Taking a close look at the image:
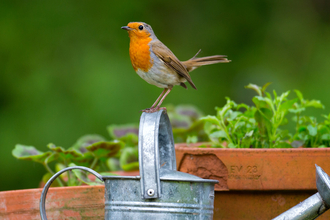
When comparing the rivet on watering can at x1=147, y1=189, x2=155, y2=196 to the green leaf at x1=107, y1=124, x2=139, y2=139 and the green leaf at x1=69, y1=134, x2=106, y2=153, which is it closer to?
the green leaf at x1=69, y1=134, x2=106, y2=153

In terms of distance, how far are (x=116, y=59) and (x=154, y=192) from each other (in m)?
3.75

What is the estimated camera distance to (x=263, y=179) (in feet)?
4.37

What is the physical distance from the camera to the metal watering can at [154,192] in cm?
103

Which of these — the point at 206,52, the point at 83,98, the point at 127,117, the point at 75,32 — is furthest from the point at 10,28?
the point at 206,52

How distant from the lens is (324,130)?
1594mm

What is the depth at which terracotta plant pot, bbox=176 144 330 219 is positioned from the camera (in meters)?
1.33

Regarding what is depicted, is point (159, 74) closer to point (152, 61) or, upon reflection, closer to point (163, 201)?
point (152, 61)

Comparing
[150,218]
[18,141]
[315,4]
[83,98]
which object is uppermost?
[315,4]

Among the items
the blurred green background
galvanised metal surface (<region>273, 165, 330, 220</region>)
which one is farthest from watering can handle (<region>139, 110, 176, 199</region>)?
the blurred green background

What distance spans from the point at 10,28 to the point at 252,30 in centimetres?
288

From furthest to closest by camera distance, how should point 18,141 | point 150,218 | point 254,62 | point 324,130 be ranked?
1. point 254,62
2. point 18,141
3. point 324,130
4. point 150,218

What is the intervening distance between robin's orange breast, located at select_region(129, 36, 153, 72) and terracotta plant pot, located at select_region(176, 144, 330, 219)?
0.67 metres

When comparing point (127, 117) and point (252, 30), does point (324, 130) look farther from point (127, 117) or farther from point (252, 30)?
point (252, 30)

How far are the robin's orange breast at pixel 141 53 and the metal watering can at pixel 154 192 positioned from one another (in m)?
0.87
